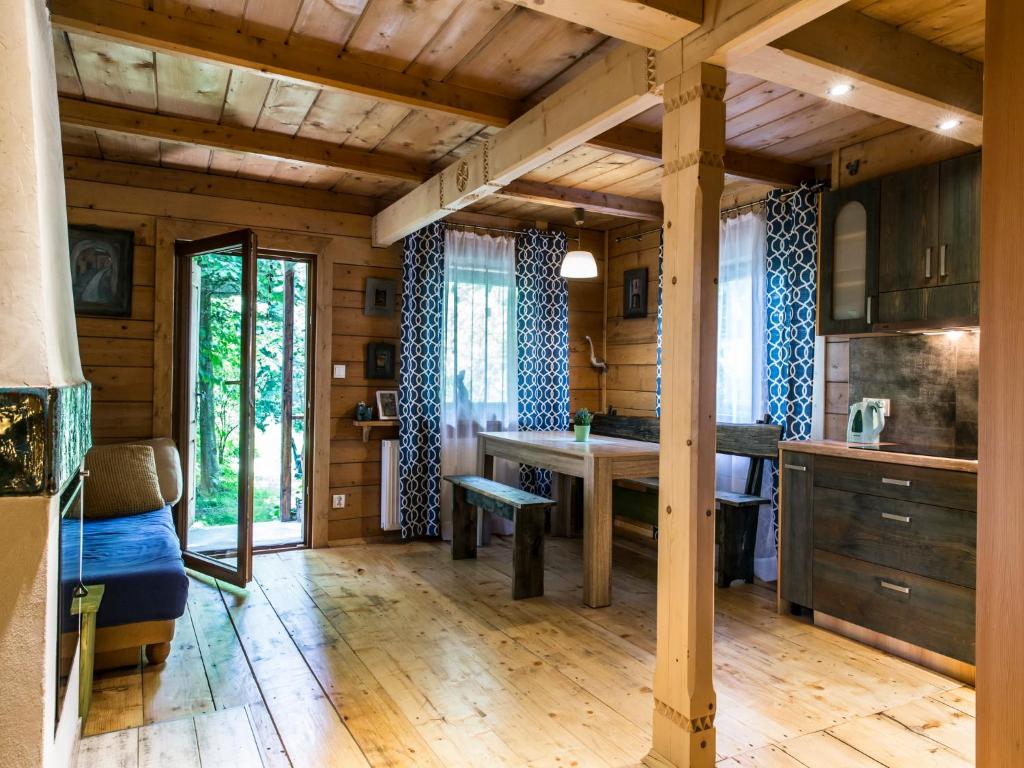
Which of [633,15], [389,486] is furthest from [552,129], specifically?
[389,486]

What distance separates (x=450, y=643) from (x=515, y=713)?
70 centimetres

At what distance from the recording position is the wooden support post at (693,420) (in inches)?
78.4

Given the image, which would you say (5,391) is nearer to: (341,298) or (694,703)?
(694,703)

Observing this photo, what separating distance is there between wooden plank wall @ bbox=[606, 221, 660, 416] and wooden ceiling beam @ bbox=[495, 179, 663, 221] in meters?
0.40

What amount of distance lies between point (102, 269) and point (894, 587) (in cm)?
455

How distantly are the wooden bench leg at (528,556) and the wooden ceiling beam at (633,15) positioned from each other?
2485 millimetres

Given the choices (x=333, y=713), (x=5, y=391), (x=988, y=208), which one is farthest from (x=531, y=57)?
(x=333, y=713)

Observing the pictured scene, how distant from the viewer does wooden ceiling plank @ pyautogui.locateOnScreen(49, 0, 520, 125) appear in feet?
7.38

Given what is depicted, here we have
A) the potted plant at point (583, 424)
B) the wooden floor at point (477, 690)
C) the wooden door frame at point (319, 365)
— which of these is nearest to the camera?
the wooden floor at point (477, 690)

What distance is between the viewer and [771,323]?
4062 mm

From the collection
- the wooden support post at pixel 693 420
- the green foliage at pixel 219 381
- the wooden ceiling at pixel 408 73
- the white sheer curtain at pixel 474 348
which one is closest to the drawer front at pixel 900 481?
the wooden support post at pixel 693 420

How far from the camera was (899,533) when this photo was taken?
2.90 metres

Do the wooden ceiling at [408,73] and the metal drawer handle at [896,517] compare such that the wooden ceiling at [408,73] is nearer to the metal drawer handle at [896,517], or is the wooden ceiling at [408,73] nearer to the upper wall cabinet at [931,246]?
the upper wall cabinet at [931,246]

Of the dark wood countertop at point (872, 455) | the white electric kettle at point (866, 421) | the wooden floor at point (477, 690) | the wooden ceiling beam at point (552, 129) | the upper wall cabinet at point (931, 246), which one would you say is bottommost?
the wooden floor at point (477, 690)
